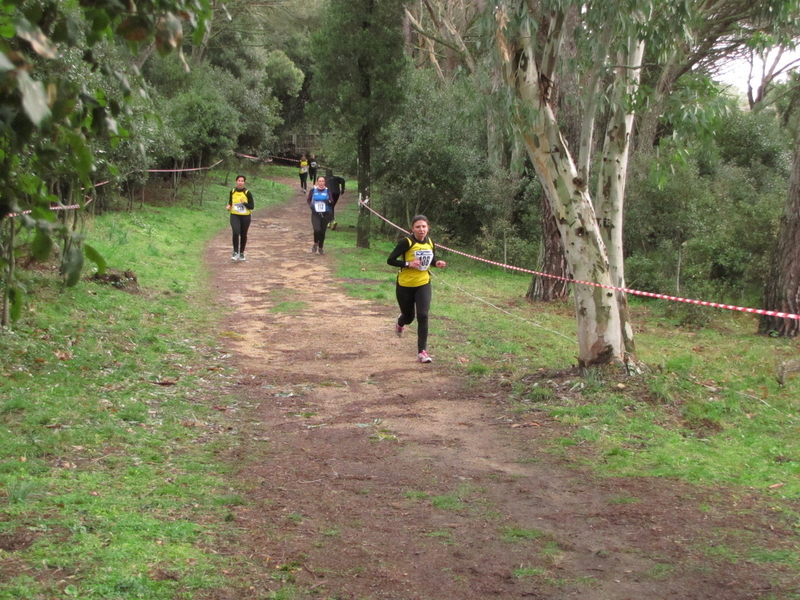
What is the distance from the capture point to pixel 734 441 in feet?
24.0

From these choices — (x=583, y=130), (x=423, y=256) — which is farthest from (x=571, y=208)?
(x=423, y=256)

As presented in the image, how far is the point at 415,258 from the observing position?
10047 mm

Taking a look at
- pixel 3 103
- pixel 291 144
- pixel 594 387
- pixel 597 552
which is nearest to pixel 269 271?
pixel 594 387

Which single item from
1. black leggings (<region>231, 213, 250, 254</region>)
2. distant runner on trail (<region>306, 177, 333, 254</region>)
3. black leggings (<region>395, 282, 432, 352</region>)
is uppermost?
distant runner on trail (<region>306, 177, 333, 254</region>)

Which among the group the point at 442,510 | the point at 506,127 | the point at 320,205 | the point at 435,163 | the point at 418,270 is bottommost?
the point at 442,510

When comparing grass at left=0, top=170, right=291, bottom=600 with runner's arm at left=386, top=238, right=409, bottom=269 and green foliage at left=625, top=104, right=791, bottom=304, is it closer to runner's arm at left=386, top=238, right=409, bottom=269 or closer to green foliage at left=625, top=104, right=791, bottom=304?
runner's arm at left=386, top=238, right=409, bottom=269

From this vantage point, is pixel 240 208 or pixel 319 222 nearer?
pixel 240 208

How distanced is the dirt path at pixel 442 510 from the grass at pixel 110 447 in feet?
1.08

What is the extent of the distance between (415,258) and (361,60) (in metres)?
10.4

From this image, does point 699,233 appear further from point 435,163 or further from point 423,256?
point 423,256

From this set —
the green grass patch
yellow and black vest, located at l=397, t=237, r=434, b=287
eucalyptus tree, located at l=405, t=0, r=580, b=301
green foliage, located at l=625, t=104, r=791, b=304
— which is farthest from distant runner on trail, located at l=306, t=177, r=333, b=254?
the green grass patch

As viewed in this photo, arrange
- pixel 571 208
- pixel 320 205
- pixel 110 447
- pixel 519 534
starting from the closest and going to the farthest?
1. pixel 519 534
2. pixel 110 447
3. pixel 571 208
4. pixel 320 205

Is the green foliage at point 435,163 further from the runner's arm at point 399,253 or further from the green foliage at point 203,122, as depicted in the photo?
the runner's arm at point 399,253

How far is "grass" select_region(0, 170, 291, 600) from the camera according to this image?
432cm
